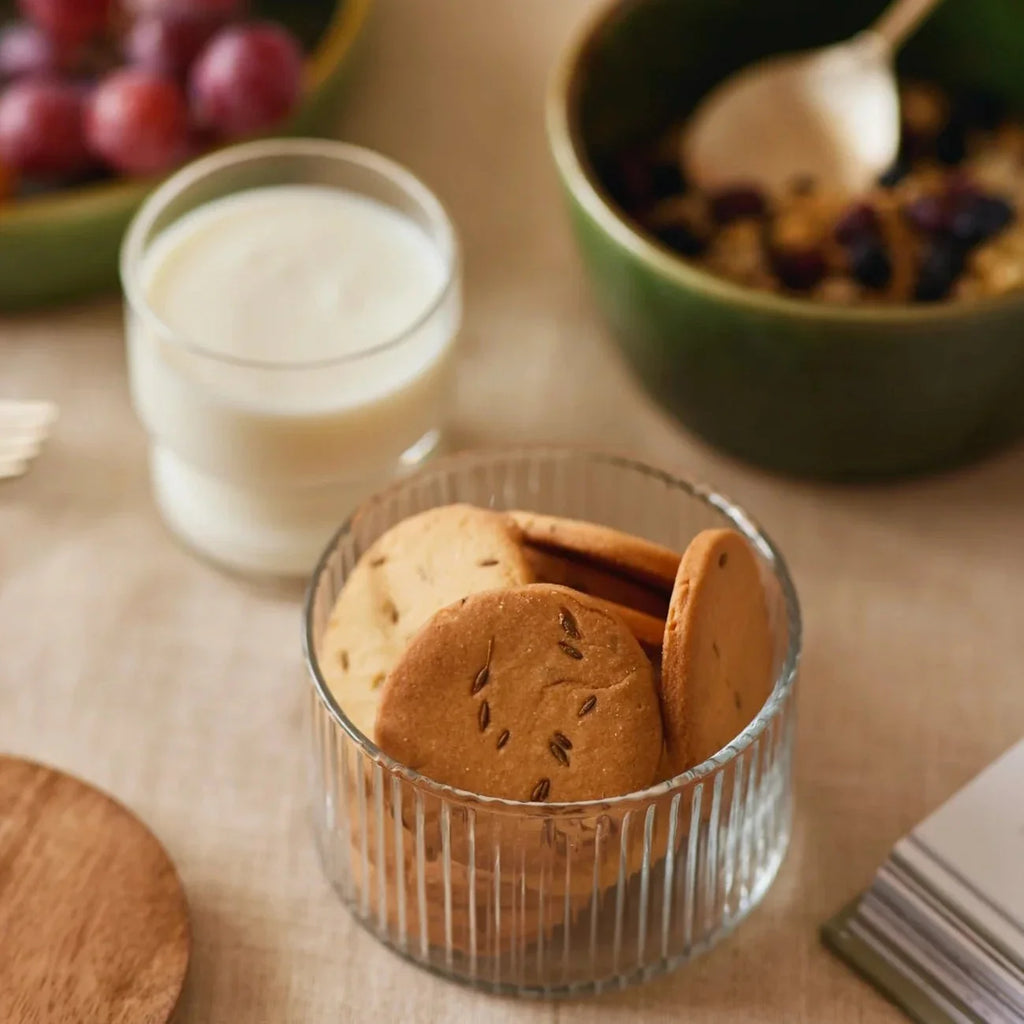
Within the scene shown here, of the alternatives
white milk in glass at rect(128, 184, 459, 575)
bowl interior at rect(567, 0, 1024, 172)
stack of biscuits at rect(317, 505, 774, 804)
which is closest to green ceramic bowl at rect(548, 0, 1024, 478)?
bowl interior at rect(567, 0, 1024, 172)

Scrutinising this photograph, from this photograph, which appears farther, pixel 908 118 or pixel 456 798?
pixel 908 118

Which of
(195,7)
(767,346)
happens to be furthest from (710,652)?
(195,7)

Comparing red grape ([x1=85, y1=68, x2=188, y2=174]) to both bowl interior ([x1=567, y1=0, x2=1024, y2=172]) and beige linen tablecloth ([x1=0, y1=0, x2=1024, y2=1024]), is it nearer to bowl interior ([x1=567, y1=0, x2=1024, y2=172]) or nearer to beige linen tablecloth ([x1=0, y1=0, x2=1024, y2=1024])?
beige linen tablecloth ([x1=0, y1=0, x2=1024, y2=1024])

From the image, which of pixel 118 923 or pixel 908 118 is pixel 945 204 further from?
pixel 118 923

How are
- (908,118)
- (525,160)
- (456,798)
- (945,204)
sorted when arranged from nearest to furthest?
1. (456,798)
2. (945,204)
3. (908,118)
4. (525,160)

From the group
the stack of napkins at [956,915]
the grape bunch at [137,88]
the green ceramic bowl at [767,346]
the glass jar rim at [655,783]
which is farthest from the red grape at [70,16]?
the stack of napkins at [956,915]

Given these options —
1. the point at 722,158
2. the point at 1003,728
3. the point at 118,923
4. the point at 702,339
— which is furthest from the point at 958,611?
the point at 118,923

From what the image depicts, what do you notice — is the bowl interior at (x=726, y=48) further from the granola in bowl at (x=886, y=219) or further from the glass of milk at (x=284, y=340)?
the glass of milk at (x=284, y=340)
